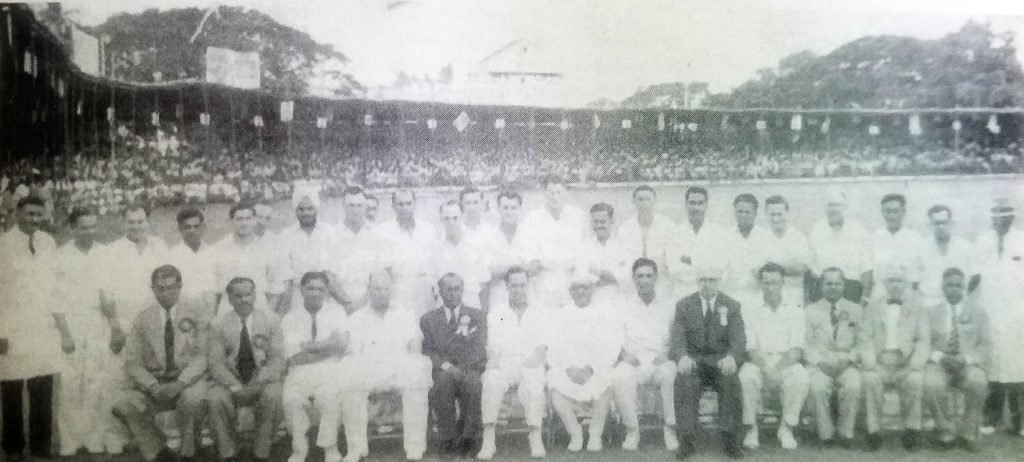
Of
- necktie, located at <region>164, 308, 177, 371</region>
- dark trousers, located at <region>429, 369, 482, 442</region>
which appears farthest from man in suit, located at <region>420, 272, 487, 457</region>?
necktie, located at <region>164, 308, 177, 371</region>

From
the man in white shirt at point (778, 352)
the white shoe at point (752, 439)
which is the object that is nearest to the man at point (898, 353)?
the man in white shirt at point (778, 352)

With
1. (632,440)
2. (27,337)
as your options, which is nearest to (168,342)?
(27,337)

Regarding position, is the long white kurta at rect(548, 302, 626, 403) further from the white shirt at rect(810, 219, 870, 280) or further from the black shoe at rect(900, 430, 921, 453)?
the black shoe at rect(900, 430, 921, 453)

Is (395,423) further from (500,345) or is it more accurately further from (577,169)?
(577,169)

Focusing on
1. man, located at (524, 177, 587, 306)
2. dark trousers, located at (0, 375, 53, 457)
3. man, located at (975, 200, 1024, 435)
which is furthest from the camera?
man, located at (975, 200, 1024, 435)

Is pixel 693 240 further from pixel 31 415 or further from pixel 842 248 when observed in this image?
pixel 31 415

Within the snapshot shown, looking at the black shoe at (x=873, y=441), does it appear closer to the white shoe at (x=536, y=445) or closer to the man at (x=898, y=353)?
the man at (x=898, y=353)
